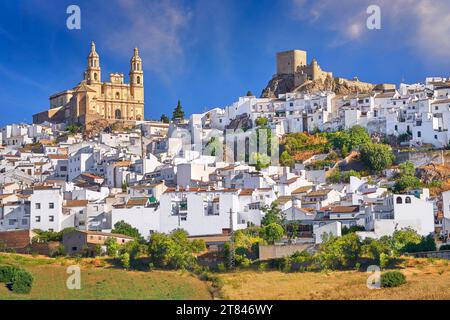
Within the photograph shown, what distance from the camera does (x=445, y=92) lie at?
260 ft

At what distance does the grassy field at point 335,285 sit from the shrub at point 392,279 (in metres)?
0.31

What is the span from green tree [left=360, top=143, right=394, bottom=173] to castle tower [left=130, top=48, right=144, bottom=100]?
31933mm

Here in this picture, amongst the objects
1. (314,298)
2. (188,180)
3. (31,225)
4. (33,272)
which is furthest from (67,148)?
(314,298)

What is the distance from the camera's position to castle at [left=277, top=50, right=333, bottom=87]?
298ft

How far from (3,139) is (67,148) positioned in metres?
10.8

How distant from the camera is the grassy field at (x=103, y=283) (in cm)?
4478

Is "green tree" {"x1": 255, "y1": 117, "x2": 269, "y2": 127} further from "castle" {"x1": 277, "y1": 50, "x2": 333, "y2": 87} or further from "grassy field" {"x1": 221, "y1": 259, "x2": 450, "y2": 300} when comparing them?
"grassy field" {"x1": 221, "y1": 259, "x2": 450, "y2": 300}

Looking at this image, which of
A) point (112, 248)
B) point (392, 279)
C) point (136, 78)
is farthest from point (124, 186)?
point (136, 78)

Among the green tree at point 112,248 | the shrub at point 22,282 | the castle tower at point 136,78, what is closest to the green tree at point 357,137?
the green tree at point 112,248

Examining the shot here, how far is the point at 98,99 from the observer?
9488 centimetres

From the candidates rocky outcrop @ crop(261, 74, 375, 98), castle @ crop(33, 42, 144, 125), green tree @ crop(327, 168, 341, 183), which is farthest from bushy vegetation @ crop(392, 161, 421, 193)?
castle @ crop(33, 42, 144, 125)

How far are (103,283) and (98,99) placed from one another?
49252 millimetres

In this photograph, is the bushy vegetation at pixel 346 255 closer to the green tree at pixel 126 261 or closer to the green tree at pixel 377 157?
the green tree at pixel 126 261

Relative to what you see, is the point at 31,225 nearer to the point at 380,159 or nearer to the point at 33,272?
the point at 33,272
